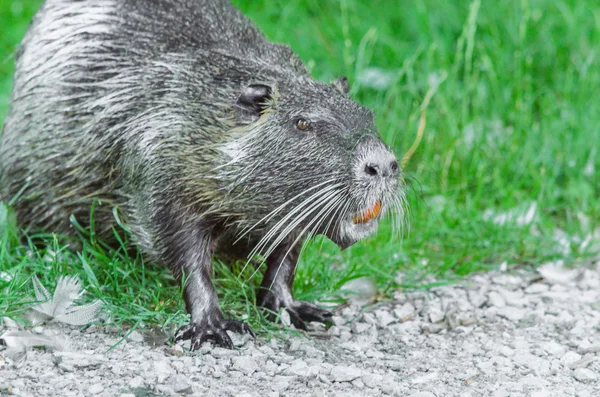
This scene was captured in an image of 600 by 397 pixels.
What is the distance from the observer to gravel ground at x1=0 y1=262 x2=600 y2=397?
10.5ft

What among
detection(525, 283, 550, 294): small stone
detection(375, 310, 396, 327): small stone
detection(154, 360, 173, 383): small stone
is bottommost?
detection(375, 310, 396, 327): small stone

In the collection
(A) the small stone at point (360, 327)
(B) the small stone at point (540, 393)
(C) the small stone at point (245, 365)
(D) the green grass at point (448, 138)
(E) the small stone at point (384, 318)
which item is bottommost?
(A) the small stone at point (360, 327)

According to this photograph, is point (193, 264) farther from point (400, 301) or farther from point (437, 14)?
point (437, 14)

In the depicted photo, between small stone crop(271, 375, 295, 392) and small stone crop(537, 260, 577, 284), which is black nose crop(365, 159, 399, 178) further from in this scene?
small stone crop(537, 260, 577, 284)

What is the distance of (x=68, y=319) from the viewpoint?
356 centimetres

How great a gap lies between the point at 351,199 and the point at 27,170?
164 cm

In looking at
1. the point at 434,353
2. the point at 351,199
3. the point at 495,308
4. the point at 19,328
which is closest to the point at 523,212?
the point at 495,308

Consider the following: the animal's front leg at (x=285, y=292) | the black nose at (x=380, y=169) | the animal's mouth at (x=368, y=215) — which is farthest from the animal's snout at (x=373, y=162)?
the animal's front leg at (x=285, y=292)

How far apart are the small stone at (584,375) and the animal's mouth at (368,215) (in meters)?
0.90

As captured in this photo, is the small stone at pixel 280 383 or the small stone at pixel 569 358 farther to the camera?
the small stone at pixel 569 358

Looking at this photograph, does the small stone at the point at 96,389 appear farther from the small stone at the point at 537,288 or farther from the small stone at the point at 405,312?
the small stone at the point at 537,288

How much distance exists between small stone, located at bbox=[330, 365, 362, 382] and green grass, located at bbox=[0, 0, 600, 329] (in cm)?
53

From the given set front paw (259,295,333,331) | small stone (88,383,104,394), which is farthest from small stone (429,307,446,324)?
small stone (88,383,104,394)

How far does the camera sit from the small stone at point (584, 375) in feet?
11.4
